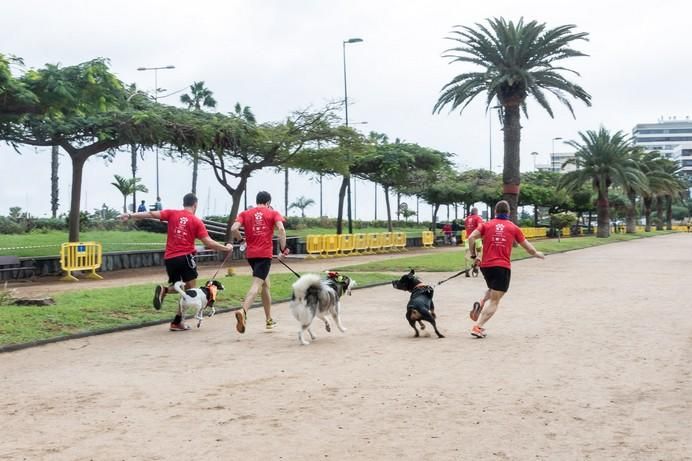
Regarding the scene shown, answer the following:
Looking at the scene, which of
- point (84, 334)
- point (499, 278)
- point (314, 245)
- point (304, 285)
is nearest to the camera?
point (304, 285)

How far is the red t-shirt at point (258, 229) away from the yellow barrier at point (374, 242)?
26946mm

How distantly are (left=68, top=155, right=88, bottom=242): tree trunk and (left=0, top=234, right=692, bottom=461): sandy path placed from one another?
14349 mm

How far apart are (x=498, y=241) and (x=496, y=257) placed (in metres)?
0.22

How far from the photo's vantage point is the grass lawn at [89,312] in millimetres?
10172

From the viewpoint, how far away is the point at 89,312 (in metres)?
11.8

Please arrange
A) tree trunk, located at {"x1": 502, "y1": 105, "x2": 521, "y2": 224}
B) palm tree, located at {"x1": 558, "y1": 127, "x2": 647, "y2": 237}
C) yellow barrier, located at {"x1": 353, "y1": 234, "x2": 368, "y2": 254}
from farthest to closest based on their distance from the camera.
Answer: palm tree, located at {"x1": 558, "y1": 127, "x2": 647, "y2": 237} < yellow barrier, located at {"x1": 353, "y1": 234, "x2": 368, "y2": 254} < tree trunk, located at {"x1": 502, "y1": 105, "x2": 521, "y2": 224}

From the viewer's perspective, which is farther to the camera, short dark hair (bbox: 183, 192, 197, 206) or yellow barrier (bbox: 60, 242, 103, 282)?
yellow barrier (bbox: 60, 242, 103, 282)

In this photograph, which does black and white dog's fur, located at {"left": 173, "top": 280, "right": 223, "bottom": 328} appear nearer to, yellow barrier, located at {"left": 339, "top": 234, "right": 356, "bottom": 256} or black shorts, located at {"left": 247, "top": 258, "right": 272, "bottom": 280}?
black shorts, located at {"left": 247, "top": 258, "right": 272, "bottom": 280}

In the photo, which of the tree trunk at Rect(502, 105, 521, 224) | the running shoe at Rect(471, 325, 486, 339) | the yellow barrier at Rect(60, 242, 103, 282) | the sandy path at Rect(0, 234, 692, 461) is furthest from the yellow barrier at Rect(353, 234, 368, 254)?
the running shoe at Rect(471, 325, 486, 339)

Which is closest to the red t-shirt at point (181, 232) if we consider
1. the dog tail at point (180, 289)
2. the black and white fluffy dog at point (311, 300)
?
the dog tail at point (180, 289)

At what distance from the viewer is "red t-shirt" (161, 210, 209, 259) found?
1076 cm

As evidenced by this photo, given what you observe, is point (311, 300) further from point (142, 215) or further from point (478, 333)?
point (142, 215)

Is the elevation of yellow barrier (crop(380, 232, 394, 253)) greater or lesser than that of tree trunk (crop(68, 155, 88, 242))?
lesser

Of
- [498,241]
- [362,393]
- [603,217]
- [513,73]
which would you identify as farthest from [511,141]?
[362,393]
